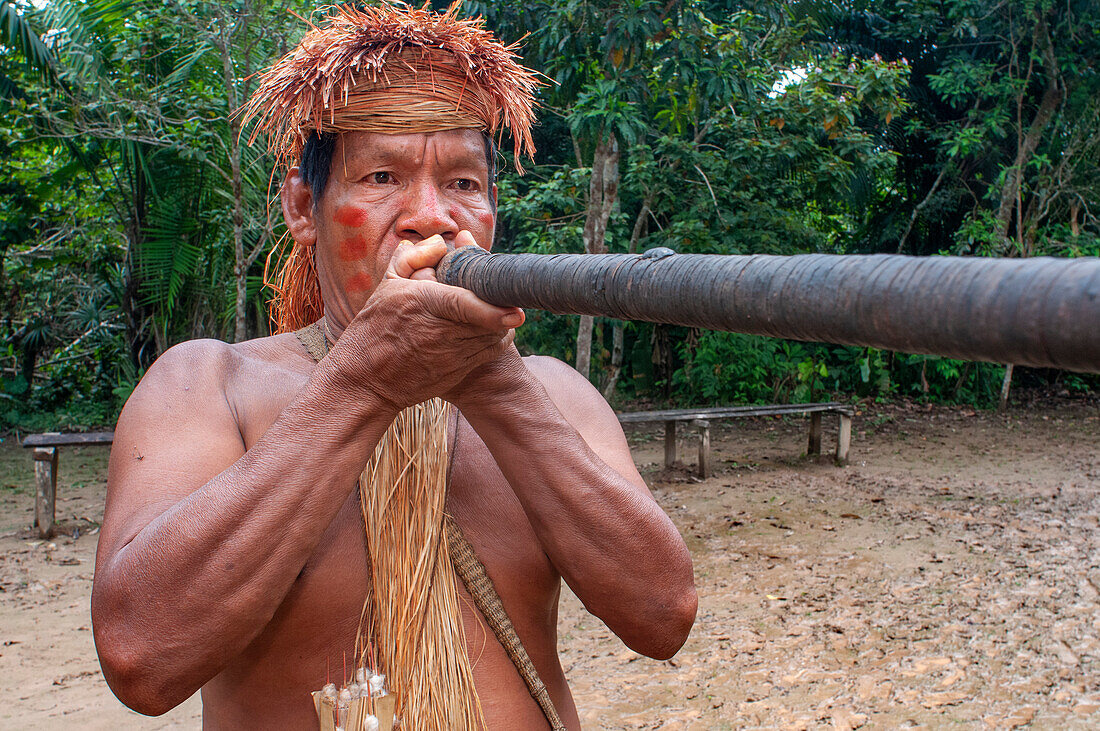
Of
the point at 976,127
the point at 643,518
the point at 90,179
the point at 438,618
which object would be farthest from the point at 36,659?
the point at 976,127

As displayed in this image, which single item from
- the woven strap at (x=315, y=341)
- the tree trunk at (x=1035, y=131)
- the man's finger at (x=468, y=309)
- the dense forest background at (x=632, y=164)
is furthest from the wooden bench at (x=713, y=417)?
the man's finger at (x=468, y=309)

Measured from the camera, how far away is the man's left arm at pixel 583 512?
1.37m

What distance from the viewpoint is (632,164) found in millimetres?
8570

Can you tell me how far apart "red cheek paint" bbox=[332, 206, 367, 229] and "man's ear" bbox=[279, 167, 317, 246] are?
0.19 meters

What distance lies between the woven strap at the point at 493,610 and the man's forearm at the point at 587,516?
13 centimetres

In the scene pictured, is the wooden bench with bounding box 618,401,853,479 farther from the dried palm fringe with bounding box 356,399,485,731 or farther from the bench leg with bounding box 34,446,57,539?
the dried palm fringe with bounding box 356,399,485,731

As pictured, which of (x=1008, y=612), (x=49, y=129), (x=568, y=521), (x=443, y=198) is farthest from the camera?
(x=49, y=129)

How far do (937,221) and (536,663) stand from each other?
11.9 metres

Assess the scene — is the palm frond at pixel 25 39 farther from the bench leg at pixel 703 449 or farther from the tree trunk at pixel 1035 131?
the tree trunk at pixel 1035 131

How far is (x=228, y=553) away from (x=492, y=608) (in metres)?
A: 0.50

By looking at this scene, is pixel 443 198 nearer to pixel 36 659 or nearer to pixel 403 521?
pixel 403 521

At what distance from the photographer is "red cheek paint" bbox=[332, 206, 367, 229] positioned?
149 cm

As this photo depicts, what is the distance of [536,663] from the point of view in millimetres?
1550

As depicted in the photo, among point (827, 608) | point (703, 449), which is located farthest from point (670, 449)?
point (827, 608)
